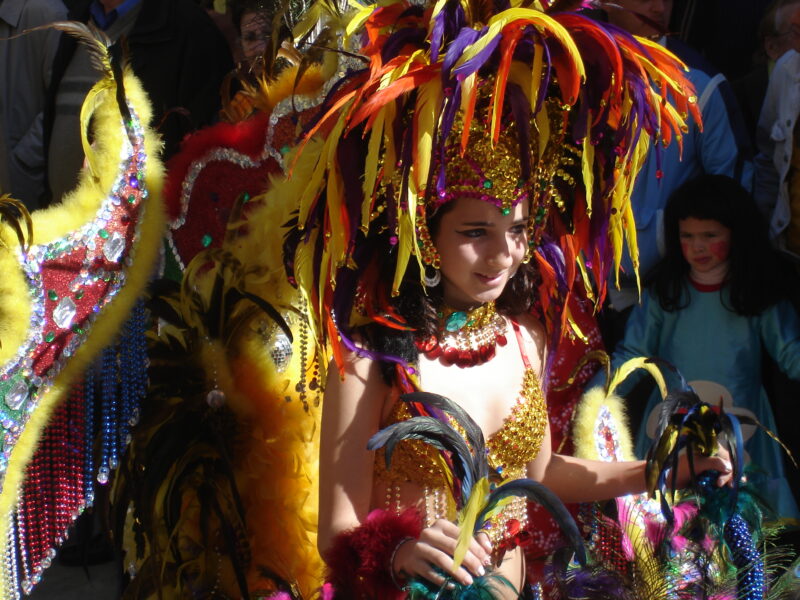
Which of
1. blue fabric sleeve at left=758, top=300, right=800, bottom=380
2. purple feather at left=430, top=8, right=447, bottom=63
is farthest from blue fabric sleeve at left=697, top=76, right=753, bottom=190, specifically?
purple feather at left=430, top=8, right=447, bottom=63

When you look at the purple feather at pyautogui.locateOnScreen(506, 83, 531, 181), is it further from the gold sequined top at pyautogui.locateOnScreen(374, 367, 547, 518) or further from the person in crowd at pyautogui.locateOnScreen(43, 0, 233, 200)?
the person in crowd at pyautogui.locateOnScreen(43, 0, 233, 200)

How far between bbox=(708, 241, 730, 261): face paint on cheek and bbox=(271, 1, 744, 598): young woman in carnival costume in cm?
140

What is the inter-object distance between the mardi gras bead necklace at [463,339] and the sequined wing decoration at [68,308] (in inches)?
23.5

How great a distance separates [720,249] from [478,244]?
177cm

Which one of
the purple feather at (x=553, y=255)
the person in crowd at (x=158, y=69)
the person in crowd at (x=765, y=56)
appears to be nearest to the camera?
the purple feather at (x=553, y=255)

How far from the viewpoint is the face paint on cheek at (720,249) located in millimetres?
3574

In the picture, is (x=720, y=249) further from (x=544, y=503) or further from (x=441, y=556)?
(x=441, y=556)

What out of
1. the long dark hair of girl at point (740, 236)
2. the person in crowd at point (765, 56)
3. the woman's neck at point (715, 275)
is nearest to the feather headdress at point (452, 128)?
the long dark hair of girl at point (740, 236)

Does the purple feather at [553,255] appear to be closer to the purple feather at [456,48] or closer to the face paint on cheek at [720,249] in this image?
the purple feather at [456,48]

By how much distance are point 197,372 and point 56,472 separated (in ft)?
1.20

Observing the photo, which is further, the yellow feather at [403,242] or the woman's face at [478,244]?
the woman's face at [478,244]

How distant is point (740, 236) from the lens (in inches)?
140

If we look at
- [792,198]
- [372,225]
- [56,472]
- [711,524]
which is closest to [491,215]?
[372,225]

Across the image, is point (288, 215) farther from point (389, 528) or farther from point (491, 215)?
point (389, 528)
